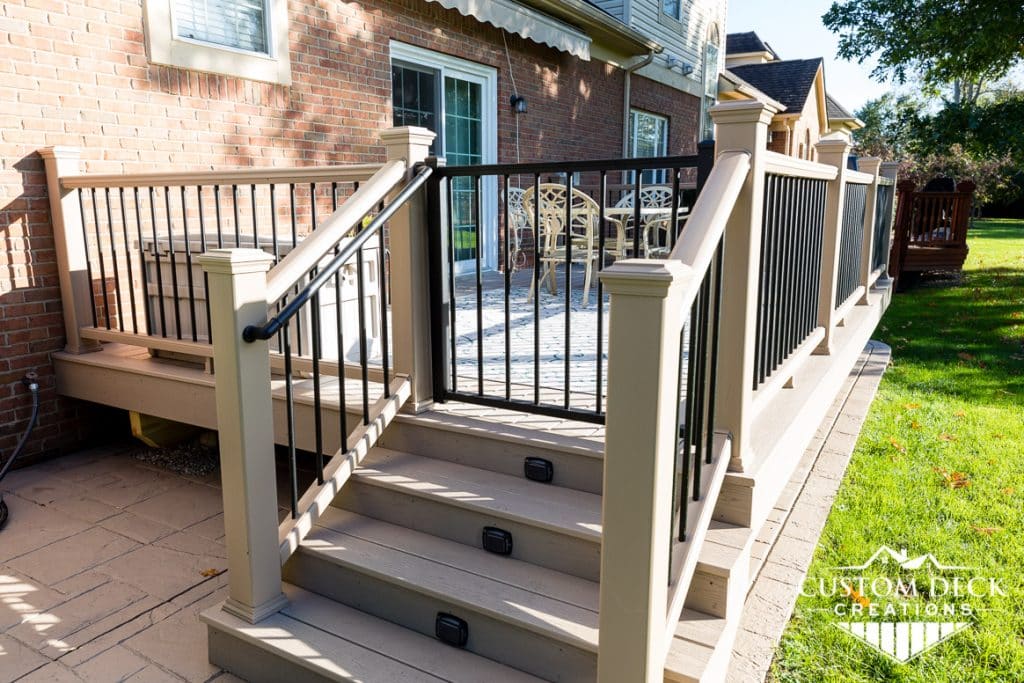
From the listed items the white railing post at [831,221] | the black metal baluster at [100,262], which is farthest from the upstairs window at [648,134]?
the black metal baluster at [100,262]

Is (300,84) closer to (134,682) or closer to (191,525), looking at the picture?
(191,525)

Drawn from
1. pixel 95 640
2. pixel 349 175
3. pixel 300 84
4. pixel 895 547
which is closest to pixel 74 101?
pixel 300 84

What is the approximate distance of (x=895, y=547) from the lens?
298cm

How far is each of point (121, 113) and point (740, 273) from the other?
3.56 metres

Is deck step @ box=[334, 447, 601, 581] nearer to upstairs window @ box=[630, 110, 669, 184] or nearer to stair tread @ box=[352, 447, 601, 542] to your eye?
stair tread @ box=[352, 447, 601, 542]

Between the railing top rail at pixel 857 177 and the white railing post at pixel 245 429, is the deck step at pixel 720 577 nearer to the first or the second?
the white railing post at pixel 245 429

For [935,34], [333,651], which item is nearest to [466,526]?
[333,651]

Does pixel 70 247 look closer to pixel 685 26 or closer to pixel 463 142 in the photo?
pixel 463 142

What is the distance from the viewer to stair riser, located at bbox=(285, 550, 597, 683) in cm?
198

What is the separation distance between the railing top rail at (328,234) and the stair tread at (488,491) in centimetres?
82

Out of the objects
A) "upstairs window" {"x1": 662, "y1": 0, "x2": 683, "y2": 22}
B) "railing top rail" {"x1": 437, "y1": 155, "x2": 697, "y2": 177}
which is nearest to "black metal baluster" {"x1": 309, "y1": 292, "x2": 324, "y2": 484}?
"railing top rail" {"x1": 437, "y1": 155, "x2": 697, "y2": 177}

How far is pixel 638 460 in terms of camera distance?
1.59 metres

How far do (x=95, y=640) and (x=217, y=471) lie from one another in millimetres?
1537

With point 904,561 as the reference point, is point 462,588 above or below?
above
